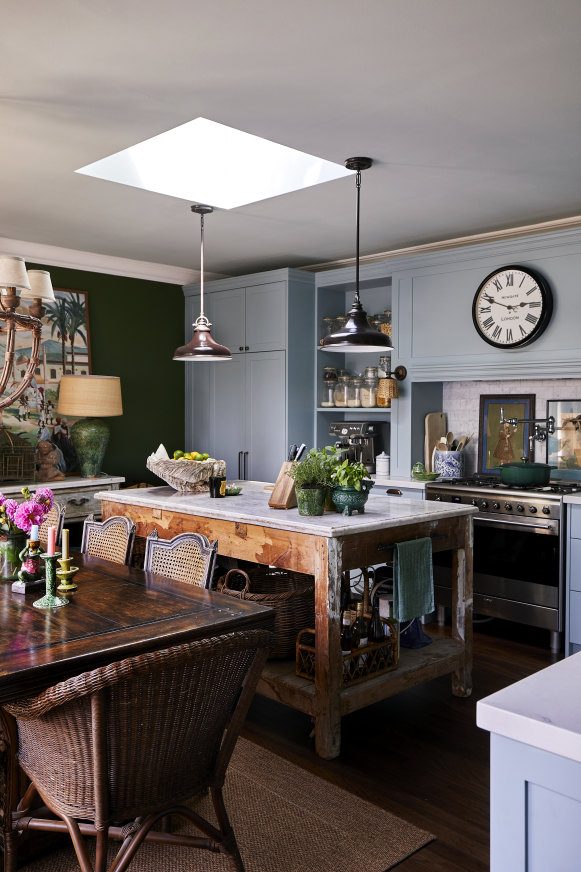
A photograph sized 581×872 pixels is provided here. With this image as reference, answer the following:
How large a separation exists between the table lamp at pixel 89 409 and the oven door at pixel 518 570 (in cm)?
286

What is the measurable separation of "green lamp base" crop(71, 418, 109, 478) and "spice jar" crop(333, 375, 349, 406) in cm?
185

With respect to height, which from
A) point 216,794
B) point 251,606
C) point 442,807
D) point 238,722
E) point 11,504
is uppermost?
point 11,504

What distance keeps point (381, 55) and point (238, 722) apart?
2182 millimetres

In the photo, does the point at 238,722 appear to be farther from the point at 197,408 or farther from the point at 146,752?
the point at 197,408

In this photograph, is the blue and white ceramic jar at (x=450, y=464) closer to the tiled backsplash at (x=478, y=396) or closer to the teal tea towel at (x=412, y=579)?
the tiled backsplash at (x=478, y=396)

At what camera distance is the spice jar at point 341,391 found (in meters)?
5.79

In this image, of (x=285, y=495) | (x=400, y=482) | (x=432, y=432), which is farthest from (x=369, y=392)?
(x=285, y=495)

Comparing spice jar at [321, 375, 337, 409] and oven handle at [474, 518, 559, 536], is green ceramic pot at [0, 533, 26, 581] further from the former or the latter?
spice jar at [321, 375, 337, 409]

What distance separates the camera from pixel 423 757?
2926 millimetres

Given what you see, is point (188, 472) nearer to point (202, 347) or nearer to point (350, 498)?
point (202, 347)

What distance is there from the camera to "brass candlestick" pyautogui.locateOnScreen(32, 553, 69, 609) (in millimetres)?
2416

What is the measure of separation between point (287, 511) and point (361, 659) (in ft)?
2.40

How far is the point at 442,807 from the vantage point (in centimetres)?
256

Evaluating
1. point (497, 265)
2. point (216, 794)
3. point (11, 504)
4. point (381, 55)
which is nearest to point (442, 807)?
point (216, 794)
